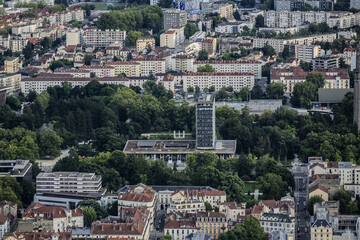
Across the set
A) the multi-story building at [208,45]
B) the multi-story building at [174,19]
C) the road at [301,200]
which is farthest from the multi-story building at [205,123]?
the multi-story building at [174,19]

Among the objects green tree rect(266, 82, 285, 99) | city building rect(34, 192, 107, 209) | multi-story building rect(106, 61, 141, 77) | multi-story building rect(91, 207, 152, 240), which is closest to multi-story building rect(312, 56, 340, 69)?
green tree rect(266, 82, 285, 99)

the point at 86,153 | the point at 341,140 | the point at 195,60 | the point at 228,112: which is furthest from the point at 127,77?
the point at 341,140

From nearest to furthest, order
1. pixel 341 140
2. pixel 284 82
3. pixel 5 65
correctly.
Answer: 1. pixel 341 140
2. pixel 284 82
3. pixel 5 65

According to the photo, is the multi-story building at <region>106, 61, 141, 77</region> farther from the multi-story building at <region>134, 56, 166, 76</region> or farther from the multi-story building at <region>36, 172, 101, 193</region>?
the multi-story building at <region>36, 172, 101, 193</region>

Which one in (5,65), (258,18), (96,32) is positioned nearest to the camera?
(5,65)

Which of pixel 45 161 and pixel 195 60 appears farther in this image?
→ pixel 195 60

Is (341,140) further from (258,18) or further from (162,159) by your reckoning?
(258,18)
